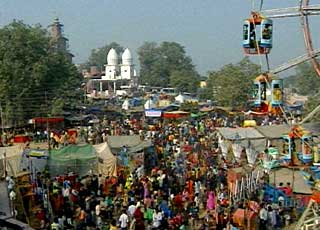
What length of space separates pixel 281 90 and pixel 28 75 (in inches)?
1078

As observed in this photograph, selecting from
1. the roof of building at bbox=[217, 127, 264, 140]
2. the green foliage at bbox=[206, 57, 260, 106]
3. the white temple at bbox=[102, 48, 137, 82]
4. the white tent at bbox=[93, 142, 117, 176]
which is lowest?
the white tent at bbox=[93, 142, 117, 176]

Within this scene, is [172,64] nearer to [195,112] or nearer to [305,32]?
[195,112]

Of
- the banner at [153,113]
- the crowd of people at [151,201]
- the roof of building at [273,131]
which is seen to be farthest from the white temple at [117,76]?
the crowd of people at [151,201]

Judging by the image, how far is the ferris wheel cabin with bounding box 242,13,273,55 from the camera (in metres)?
12.1

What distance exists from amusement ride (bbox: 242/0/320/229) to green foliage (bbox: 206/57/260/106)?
116 ft

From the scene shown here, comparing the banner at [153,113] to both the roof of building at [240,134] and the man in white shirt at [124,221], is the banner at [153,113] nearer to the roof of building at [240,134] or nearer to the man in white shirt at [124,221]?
the roof of building at [240,134]

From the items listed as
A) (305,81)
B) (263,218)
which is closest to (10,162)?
(263,218)

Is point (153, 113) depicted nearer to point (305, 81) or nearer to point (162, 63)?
point (305, 81)

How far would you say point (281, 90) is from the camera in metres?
12.1

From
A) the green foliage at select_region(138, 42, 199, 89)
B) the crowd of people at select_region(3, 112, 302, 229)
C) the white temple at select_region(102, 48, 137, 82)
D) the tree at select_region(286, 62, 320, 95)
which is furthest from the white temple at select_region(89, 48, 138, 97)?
the crowd of people at select_region(3, 112, 302, 229)

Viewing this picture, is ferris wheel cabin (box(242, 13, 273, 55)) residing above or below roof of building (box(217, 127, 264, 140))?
above

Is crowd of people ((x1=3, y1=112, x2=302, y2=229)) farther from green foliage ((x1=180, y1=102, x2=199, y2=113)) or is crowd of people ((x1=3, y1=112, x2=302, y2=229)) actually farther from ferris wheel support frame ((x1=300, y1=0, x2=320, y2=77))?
green foliage ((x1=180, y1=102, x2=199, y2=113))

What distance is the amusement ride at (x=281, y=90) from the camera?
11359mm

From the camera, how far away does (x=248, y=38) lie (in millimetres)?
12117
